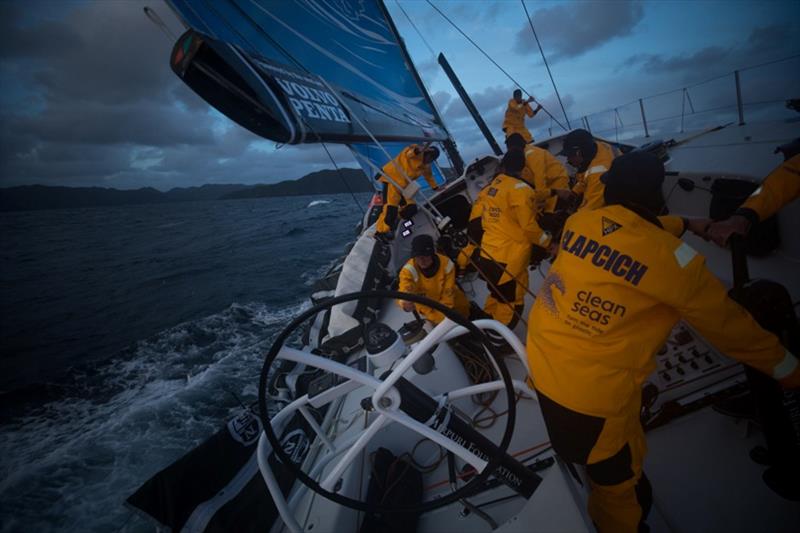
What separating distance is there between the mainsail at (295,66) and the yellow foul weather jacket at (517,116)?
8.73 ft

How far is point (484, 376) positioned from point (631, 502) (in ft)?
5.58

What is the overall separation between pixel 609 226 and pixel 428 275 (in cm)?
213

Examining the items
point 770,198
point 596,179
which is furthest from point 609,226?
point 596,179

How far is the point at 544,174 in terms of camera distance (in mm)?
4281

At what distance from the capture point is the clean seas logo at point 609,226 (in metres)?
1.33

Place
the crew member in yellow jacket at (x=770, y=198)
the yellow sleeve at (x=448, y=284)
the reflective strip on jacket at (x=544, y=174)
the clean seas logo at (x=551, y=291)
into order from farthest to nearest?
the reflective strip on jacket at (x=544, y=174), the yellow sleeve at (x=448, y=284), the crew member in yellow jacket at (x=770, y=198), the clean seas logo at (x=551, y=291)

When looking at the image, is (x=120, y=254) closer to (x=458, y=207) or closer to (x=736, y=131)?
(x=458, y=207)

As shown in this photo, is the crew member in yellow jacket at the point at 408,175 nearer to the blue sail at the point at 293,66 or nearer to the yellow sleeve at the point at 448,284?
the blue sail at the point at 293,66

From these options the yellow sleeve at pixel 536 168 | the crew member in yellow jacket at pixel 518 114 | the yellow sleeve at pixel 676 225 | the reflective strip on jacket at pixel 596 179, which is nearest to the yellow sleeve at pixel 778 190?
the yellow sleeve at pixel 676 225

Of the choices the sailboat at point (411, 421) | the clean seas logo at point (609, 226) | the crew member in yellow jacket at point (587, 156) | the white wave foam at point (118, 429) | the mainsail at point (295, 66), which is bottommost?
the white wave foam at point (118, 429)

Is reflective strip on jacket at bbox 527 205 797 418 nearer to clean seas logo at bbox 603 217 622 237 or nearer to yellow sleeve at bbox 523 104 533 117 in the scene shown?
clean seas logo at bbox 603 217 622 237

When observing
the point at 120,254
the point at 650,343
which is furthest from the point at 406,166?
the point at 120,254

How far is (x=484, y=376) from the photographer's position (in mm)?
3170

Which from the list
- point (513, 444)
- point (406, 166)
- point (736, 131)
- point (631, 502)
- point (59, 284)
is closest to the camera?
point (631, 502)
